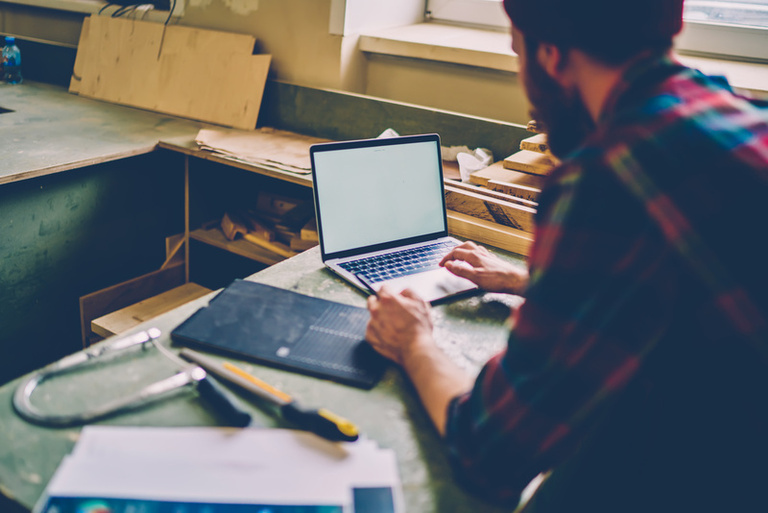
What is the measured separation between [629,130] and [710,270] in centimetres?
15

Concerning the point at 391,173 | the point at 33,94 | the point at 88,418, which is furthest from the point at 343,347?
the point at 33,94

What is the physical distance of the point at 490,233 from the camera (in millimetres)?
1460

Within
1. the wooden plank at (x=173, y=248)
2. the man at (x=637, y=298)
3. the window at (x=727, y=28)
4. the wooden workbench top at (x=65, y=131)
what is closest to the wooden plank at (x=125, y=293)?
the wooden plank at (x=173, y=248)

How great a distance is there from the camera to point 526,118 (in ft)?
6.95

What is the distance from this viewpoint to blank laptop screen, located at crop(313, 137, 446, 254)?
4.18 feet

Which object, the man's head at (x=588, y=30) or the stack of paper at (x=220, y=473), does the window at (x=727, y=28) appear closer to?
the man's head at (x=588, y=30)

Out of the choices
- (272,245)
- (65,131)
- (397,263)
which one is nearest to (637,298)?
(397,263)

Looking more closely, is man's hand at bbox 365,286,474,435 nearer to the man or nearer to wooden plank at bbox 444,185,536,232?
the man

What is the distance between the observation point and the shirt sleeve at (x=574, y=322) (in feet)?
1.77

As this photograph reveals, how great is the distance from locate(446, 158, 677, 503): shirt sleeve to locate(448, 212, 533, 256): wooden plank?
2.66ft

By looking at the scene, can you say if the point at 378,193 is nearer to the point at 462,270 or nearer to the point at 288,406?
the point at 462,270

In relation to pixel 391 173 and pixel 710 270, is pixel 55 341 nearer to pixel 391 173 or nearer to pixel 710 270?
pixel 391 173

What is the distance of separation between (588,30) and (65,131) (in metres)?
2.09

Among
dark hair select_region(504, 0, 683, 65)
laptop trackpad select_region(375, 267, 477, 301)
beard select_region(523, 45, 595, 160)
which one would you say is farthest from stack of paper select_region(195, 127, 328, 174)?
dark hair select_region(504, 0, 683, 65)
